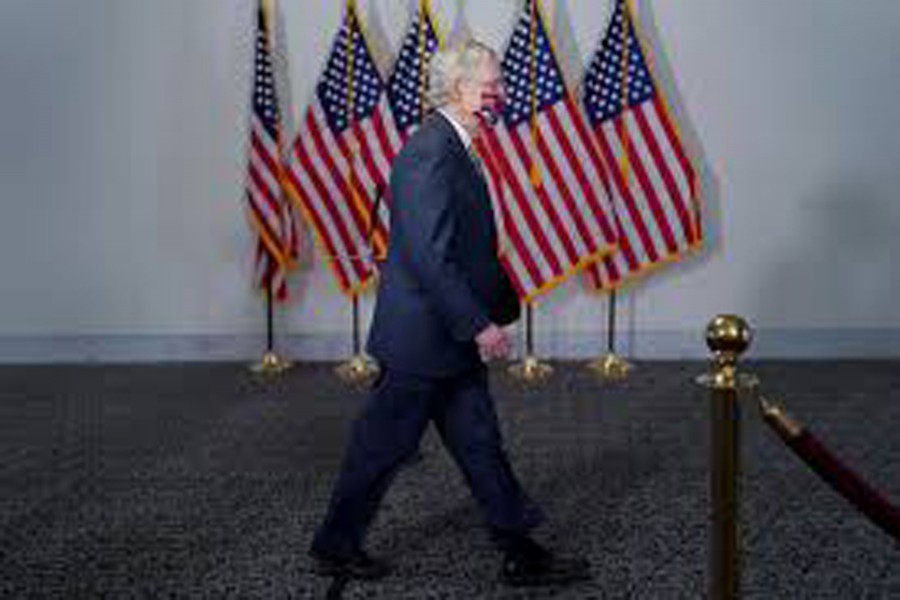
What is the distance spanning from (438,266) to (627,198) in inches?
146

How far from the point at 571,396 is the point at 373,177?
1625 millimetres

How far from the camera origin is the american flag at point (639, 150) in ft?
21.8

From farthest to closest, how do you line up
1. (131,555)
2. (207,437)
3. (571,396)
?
(571,396) → (207,437) → (131,555)

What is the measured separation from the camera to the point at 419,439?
351cm

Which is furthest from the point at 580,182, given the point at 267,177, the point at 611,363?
the point at 267,177

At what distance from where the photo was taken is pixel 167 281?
7215 millimetres

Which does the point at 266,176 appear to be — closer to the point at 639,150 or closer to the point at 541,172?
the point at 541,172

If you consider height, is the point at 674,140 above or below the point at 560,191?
above

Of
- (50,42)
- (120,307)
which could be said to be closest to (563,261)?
(120,307)

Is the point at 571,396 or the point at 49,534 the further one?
the point at 571,396

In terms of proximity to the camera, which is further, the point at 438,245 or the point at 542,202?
the point at 542,202

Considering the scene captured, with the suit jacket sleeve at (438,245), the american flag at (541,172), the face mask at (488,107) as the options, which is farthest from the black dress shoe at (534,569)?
the american flag at (541,172)

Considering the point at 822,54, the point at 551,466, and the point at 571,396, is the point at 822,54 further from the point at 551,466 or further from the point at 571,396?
the point at 551,466

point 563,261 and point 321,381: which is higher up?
point 563,261
